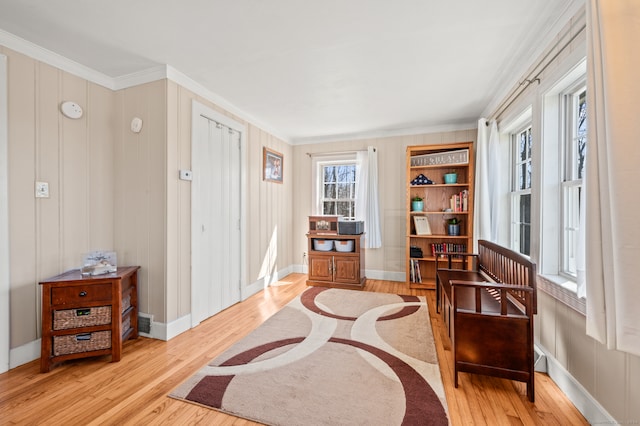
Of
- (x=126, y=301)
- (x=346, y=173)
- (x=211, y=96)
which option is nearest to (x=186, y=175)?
(x=211, y=96)

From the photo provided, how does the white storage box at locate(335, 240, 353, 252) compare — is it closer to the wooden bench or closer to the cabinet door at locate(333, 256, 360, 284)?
the cabinet door at locate(333, 256, 360, 284)

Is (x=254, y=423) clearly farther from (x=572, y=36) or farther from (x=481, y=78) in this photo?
(x=481, y=78)

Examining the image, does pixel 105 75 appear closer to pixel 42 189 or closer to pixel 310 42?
pixel 42 189

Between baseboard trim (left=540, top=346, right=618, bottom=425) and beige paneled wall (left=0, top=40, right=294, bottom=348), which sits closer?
baseboard trim (left=540, top=346, right=618, bottom=425)

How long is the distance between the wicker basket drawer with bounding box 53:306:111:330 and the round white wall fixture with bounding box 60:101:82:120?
63.6 inches

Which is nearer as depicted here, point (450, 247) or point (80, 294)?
point (80, 294)

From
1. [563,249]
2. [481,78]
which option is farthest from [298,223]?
[563,249]

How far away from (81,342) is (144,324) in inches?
20.8

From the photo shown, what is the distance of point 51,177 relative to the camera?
224cm

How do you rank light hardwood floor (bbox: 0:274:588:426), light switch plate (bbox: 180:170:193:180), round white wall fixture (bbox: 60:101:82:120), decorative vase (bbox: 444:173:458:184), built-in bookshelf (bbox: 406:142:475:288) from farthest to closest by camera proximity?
decorative vase (bbox: 444:173:458:184), built-in bookshelf (bbox: 406:142:475:288), light switch plate (bbox: 180:170:193:180), round white wall fixture (bbox: 60:101:82:120), light hardwood floor (bbox: 0:274:588:426)

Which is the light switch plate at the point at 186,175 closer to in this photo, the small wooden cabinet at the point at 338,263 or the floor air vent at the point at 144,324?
the floor air vent at the point at 144,324

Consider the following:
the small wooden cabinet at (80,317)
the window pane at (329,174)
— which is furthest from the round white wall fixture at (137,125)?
the window pane at (329,174)

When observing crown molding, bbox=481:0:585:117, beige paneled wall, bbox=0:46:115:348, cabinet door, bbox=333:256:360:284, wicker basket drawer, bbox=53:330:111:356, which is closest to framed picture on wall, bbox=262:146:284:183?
cabinet door, bbox=333:256:360:284

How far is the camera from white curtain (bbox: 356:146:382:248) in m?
4.43
